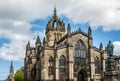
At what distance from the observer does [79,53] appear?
71.9 m

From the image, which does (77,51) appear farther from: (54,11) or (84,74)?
(54,11)

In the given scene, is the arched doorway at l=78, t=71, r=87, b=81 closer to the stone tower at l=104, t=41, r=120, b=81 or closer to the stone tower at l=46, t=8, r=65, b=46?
the stone tower at l=46, t=8, r=65, b=46

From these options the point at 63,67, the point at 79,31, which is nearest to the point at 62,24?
the point at 79,31

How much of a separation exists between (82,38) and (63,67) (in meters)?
9.69

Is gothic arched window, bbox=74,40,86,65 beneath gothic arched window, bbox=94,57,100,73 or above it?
above

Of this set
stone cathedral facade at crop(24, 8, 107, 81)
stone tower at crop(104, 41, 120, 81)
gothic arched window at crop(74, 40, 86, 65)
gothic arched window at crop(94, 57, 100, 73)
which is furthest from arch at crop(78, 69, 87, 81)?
stone tower at crop(104, 41, 120, 81)

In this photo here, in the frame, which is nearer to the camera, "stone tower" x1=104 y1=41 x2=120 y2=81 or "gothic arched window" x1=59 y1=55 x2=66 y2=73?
"stone tower" x1=104 y1=41 x2=120 y2=81

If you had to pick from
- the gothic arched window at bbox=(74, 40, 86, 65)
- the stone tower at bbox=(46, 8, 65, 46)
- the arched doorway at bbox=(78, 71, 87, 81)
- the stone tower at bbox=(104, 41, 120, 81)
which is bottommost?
the arched doorway at bbox=(78, 71, 87, 81)

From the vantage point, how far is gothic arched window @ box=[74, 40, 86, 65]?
71.4 meters

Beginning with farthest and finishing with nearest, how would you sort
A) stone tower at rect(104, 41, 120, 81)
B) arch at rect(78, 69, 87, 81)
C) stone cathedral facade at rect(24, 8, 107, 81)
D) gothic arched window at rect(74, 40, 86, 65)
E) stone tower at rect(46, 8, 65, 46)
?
stone tower at rect(46, 8, 65, 46) < arch at rect(78, 69, 87, 81) < gothic arched window at rect(74, 40, 86, 65) < stone cathedral facade at rect(24, 8, 107, 81) < stone tower at rect(104, 41, 120, 81)

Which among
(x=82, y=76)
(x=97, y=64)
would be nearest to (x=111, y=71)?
(x=82, y=76)

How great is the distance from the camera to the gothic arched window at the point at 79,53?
71.4 m

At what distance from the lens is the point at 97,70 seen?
73.3 metres

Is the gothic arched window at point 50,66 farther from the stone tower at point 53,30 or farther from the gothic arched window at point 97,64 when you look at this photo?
the stone tower at point 53,30
